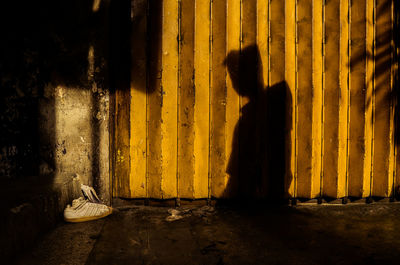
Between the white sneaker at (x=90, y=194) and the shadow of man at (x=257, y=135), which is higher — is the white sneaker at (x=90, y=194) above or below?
below

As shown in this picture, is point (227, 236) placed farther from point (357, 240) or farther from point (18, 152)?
point (18, 152)

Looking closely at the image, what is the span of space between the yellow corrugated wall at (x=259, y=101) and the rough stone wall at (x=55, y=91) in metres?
0.27

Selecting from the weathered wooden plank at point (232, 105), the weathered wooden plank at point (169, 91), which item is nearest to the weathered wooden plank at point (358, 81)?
the weathered wooden plank at point (232, 105)

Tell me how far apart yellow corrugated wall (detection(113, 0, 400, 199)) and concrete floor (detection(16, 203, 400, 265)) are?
0.28 meters

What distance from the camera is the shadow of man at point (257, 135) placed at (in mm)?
2625

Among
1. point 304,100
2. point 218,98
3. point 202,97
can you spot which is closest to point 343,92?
point 304,100

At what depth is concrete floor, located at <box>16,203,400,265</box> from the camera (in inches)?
62.7

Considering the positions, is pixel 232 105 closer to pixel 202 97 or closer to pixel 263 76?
pixel 202 97

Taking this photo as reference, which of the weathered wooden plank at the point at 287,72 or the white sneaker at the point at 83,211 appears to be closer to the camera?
the white sneaker at the point at 83,211

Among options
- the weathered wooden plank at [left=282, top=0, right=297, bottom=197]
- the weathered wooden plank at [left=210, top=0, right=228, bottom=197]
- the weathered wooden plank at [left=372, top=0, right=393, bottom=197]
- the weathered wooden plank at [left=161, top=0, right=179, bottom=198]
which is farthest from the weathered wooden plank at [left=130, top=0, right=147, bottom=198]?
the weathered wooden plank at [left=372, top=0, right=393, bottom=197]

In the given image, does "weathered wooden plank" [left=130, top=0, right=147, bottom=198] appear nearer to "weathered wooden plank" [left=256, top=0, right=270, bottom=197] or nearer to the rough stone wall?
the rough stone wall

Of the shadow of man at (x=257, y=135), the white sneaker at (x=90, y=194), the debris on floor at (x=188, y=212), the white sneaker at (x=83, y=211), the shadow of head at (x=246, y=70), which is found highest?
the shadow of head at (x=246, y=70)

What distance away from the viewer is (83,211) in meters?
2.19

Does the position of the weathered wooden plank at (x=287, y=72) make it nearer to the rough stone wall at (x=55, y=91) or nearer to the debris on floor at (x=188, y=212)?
the debris on floor at (x=188, y=212)
